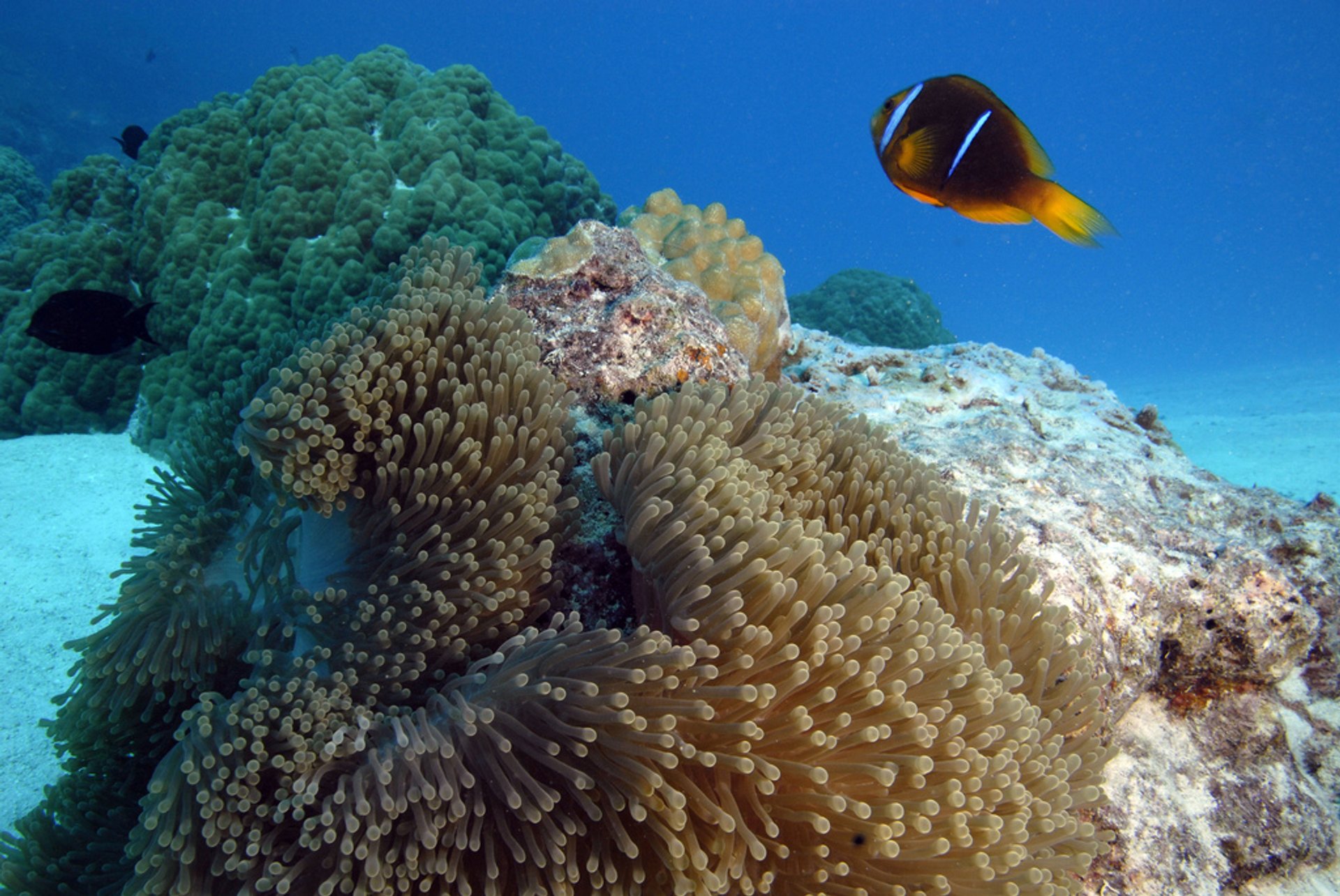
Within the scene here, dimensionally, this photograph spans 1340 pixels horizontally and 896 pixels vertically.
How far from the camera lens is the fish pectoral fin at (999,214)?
9.04ft

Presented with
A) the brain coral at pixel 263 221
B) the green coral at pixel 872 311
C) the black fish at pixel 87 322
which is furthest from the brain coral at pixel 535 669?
the green coral at pixel 872 311

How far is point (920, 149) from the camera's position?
2842 millimetres

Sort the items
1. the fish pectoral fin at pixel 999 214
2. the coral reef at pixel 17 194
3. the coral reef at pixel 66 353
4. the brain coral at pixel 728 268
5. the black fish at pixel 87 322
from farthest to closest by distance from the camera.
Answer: the coral reef at pixel 17 194 → the coral reef at pixel 66 353 → the black fish at pixel 87 322 → the brain coral at pixel 728 268 → the fish pectoral fin at pixel 999 214

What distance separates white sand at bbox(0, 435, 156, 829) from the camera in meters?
3.65

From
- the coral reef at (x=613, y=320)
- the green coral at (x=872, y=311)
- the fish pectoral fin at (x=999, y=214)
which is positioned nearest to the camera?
the fish pectoral fin at (x=999, y=214)

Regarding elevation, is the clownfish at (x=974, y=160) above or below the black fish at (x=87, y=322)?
above

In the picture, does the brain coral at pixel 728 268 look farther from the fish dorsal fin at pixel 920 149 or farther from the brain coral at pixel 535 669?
the brain coral at pixel 535 669

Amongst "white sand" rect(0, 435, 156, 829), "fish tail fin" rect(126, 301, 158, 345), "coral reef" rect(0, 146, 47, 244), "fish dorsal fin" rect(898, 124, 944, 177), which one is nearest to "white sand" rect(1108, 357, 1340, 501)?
"fish dorsal fin" rect(898, 124, 944, 177)

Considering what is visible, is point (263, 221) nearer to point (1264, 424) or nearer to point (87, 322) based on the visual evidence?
point (87, 322)

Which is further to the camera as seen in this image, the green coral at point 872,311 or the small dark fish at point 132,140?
the green coral at point 872,311

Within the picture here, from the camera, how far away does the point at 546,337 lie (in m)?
3.11

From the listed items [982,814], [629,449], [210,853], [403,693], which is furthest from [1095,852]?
[210,853]

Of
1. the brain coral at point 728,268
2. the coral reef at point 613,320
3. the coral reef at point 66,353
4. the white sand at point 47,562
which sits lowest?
the white sand at point 47,562

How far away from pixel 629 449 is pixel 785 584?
0.76 m
